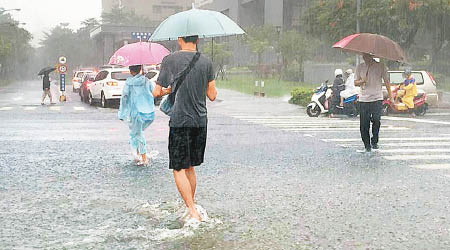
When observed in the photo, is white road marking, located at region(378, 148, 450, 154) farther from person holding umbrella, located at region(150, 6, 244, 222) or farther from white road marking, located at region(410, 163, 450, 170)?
person holding umbrella, located at region(150, 6, 244, 222)

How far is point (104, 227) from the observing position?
5.44m

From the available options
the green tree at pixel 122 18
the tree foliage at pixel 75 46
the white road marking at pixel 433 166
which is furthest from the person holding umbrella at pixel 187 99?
the green tree at pixel 122 18

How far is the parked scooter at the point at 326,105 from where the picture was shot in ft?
59.9

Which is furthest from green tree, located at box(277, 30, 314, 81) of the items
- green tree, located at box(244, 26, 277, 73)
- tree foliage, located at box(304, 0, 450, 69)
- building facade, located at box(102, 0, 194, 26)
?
building facade, located at box(102, 0, 194, 26)

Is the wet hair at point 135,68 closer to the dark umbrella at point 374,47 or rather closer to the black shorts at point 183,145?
the black shorts at point 183,145

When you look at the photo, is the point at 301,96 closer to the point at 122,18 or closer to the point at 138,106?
the point at 138,106

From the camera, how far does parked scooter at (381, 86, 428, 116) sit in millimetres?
18641

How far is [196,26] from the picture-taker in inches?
223

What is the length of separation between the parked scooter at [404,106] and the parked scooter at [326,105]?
110 cm

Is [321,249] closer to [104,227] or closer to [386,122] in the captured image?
[104,227]

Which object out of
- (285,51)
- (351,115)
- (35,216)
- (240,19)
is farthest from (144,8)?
(35,216)

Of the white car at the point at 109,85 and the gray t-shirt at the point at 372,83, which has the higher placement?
the gray t-shirt at the point at 372,83

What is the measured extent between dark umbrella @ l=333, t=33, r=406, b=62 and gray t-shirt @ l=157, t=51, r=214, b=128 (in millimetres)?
4890

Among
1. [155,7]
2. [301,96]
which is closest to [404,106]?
[301,96]
